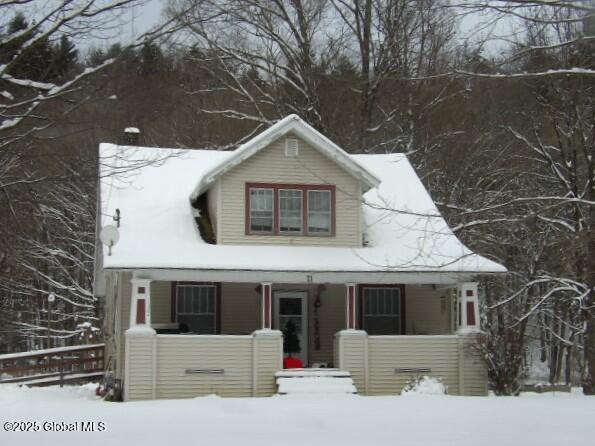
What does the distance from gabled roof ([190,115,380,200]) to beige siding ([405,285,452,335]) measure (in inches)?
124

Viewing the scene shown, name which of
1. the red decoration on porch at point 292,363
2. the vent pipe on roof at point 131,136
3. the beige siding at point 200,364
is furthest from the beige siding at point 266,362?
the vent pipe on roof at point 131,136

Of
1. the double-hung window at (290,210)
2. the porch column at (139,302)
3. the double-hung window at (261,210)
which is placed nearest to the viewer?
the porch column at (139,302)

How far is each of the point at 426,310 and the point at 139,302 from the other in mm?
7297

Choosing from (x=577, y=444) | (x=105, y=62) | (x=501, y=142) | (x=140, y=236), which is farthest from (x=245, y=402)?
(x=501, y=142)

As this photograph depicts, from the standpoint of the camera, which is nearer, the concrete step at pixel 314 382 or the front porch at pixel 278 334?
the concrete step at pixel 314 382

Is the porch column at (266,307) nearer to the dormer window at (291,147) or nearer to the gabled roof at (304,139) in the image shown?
the gabled roof at (304,139)

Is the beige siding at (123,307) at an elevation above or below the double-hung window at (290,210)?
below

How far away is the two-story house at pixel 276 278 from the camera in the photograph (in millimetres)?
18188

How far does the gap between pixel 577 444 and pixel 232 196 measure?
34.6 feet

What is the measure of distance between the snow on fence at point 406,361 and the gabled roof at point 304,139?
11.8ft

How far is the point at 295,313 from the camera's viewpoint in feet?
69.5

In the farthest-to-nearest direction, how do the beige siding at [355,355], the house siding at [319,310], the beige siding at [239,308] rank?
1. the beige siding at [239,308]
2. the house siding at [319,310]
3. the beige siding at [355,355]

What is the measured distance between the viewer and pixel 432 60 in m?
19.5

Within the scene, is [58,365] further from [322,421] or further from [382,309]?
[322,421]
